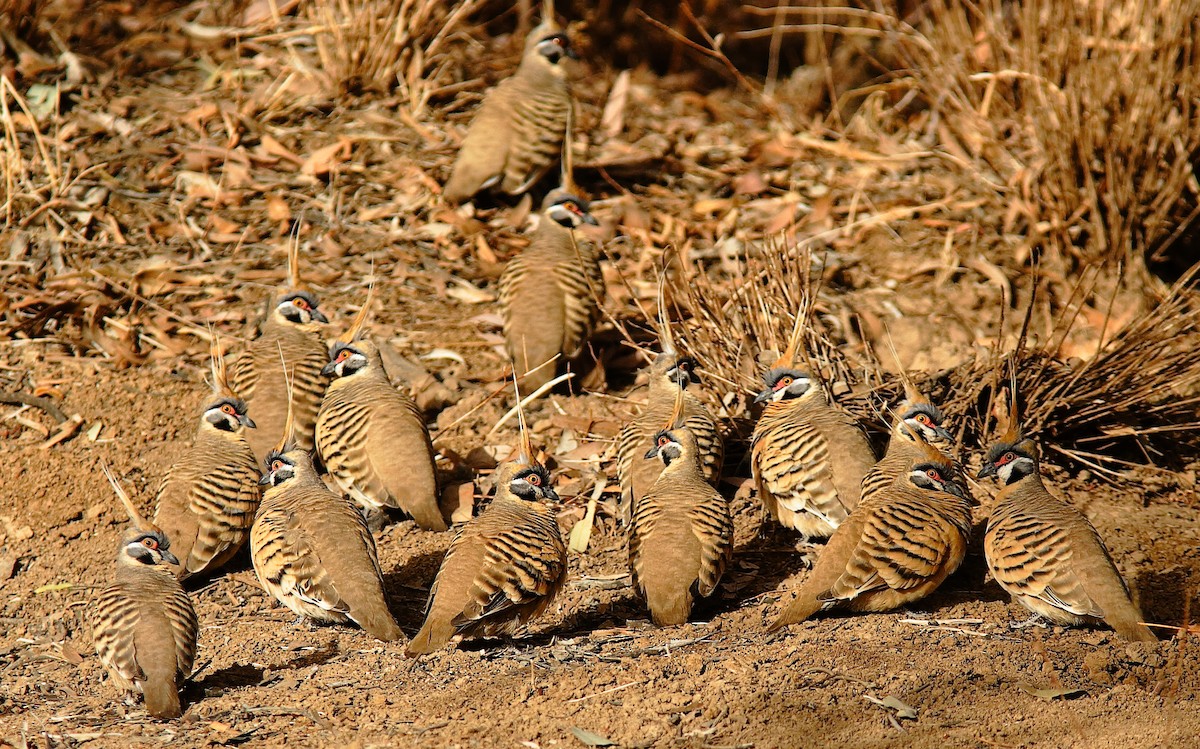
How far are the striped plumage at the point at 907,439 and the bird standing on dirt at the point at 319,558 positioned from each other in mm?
2105

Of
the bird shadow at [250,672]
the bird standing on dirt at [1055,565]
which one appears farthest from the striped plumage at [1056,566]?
the bird shadow at [250,672]

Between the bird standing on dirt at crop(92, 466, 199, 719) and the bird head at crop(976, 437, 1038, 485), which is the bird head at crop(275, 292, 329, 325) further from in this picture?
the bird head at crop(976, 437, 1038, 485)

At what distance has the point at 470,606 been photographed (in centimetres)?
440

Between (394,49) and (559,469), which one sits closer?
(559,469)

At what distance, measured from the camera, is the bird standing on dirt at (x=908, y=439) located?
5.21 m

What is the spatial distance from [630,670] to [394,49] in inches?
238

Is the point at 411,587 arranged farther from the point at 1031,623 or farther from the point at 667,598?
the point at 1031,623

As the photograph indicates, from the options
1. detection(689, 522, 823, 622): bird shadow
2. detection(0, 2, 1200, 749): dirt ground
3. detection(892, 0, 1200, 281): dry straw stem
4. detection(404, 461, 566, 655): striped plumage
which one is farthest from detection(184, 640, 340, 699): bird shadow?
detection(892, 0, 1200, 281): dry straw stem

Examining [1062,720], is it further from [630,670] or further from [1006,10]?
[1006,10]

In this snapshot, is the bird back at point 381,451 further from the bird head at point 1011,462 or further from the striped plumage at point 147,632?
the bird head at point 1011,462

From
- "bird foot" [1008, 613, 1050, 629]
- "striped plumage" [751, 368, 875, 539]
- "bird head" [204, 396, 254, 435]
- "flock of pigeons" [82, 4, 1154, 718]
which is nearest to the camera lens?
"flock of pigeons" [82, 4, 1154, 718]

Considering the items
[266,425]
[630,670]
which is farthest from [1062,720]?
[266,425]

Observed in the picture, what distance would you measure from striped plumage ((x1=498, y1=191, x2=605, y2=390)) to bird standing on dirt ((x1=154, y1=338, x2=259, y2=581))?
1.56 metres

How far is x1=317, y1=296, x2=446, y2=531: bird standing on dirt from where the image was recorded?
18.1 ft
